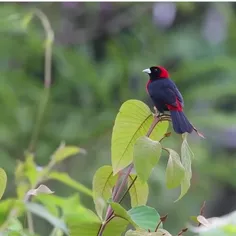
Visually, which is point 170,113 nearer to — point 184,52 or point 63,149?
point 63,149

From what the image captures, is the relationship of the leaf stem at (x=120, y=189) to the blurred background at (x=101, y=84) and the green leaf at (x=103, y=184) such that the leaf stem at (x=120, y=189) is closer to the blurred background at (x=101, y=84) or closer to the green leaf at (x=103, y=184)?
the green leaf at (x=103, y=184)

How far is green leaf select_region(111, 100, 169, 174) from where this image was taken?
59 centimetres

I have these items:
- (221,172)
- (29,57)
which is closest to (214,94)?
(221,172)

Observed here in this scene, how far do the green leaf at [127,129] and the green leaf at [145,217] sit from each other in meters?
0.07

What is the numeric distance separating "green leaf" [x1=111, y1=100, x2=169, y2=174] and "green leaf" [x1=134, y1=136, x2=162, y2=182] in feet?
0.16

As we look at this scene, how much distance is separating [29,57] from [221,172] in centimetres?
88

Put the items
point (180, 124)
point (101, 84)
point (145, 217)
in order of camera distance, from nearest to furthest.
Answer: point (145, 217), point (180, 124), point (101, 84)

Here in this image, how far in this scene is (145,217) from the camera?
519mm

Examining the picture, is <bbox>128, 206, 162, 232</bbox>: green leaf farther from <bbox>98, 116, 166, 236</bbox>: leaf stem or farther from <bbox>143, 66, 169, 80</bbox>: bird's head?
<bbox>143, 66, 169, 80</bbox>: bird's head

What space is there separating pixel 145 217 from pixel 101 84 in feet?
6.77

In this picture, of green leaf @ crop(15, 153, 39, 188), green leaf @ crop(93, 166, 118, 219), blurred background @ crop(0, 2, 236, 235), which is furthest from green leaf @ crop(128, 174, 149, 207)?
blurred background @ crop(0, 2, 236, 235)

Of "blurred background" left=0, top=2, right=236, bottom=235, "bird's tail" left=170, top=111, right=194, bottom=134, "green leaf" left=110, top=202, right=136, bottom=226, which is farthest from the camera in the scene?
"blurred background" left=0, top=2, right=236, bottom=235

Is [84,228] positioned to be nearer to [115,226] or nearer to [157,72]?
[115,226]

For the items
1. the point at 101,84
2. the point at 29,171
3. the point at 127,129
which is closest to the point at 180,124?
the point at 127,129
